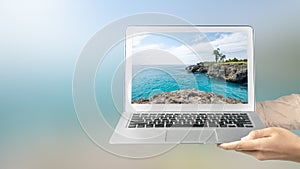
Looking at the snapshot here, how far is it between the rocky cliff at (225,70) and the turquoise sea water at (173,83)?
1 cm

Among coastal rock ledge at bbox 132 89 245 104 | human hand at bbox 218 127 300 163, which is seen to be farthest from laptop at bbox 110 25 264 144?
human hand at bbox 218 127 300 163

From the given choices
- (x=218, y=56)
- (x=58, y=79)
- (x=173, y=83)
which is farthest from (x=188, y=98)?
(x=58, y=79)

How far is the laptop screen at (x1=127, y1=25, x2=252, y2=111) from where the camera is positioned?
45.1 inches

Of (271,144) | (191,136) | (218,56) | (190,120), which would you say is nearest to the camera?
(271,144)

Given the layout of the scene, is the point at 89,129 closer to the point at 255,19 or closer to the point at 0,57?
the point at 0,57

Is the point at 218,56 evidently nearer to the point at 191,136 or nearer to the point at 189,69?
the point at 189,69

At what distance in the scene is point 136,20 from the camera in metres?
1.19

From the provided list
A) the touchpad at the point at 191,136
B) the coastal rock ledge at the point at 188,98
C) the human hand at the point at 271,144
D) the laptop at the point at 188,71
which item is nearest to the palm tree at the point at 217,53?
the laptop at the point at 188,71

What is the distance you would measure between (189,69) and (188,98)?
0.33 ft

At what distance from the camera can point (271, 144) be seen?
0.79 m

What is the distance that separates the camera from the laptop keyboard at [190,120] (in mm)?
1022

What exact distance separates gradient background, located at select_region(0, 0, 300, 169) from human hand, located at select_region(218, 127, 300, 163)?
0.50 meters

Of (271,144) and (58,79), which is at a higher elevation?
(58,79)

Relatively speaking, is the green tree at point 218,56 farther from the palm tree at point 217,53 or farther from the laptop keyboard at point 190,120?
the laptop keyboard at point 190,120
